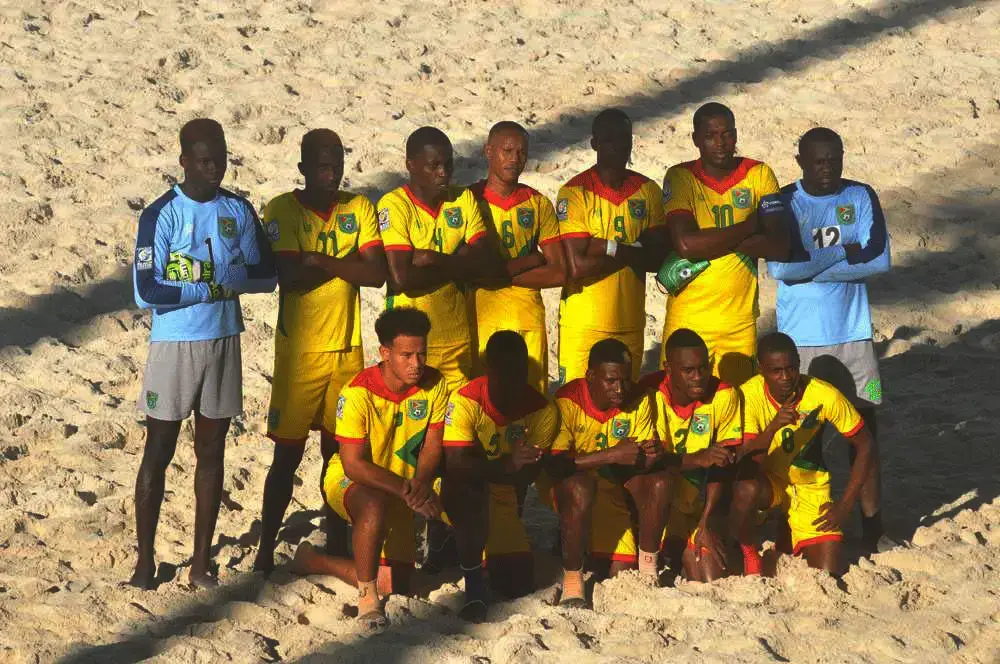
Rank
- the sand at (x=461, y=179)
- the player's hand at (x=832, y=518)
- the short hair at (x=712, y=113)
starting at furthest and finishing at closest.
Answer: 1. the short hair at (x=712, y=113)
2. the player's hand at (x=832, y=518)
3. the sand at (x=461, y=179)

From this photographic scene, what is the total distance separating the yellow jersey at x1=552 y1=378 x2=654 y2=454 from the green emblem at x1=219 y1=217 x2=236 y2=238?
1.39 metres

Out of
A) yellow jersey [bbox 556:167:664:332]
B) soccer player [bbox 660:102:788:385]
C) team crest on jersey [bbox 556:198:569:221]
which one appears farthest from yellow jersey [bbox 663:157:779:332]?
team crest on jersey [bbox 556:198:569:221]

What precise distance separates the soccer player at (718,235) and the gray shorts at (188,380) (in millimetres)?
1832

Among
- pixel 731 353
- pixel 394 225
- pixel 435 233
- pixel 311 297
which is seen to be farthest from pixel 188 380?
pixel 731 353

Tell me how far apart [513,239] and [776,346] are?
1.15 meters

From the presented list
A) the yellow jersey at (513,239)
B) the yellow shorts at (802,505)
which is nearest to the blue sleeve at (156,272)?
the yellow jersey at (513,239)

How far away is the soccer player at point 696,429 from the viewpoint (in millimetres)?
6055

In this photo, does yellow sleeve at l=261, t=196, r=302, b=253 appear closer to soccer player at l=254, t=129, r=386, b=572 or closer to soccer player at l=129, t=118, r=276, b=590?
Answer: soccer player at l=254, t=129, r=386, b=572

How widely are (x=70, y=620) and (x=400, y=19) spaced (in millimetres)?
6992

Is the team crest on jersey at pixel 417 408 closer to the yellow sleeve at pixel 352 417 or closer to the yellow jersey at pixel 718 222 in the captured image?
the yellow sleeve at pixel 352 417

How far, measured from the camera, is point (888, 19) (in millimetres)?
12477

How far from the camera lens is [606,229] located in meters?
6.52

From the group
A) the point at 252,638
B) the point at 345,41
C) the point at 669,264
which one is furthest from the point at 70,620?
the point at 345,41

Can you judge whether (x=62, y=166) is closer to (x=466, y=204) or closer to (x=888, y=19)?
(x=466, y=204)
